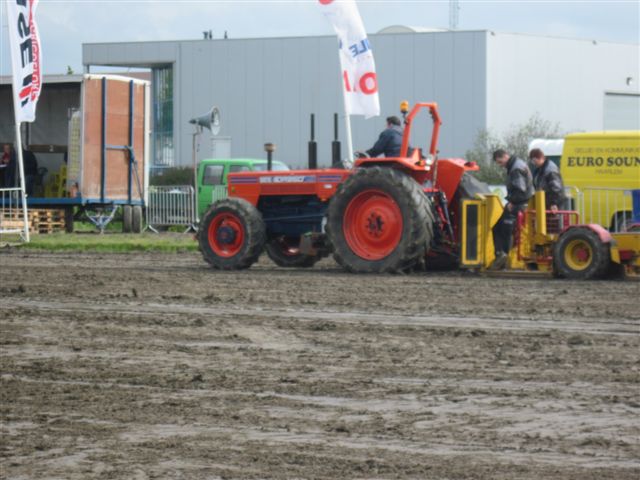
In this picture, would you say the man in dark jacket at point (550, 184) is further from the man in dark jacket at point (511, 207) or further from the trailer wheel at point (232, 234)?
the trailer wheel at point (232, 234)

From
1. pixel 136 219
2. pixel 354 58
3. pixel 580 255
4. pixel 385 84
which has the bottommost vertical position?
pixel 580 255

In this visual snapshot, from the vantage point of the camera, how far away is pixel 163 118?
58094mm

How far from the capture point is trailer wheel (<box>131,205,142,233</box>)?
28.6m

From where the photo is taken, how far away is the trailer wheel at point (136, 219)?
28.6 metres

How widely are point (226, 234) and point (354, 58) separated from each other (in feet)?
15.2

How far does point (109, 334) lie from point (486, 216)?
640 centimetres

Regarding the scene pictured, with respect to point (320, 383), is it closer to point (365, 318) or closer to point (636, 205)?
point (365, 318)

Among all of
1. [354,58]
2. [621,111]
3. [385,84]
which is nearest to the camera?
[354,58]

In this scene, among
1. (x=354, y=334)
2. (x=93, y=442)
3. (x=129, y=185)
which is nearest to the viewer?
(x=93, y=442)

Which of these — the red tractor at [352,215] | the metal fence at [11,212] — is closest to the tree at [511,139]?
the metal fence at [11,212]

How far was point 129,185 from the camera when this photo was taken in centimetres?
2794

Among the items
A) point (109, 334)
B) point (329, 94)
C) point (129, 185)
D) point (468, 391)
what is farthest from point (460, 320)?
point (329, 94)

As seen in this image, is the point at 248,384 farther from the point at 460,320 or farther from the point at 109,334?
the point at 460,320

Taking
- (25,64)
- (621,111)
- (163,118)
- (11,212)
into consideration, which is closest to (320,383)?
(25,64)
